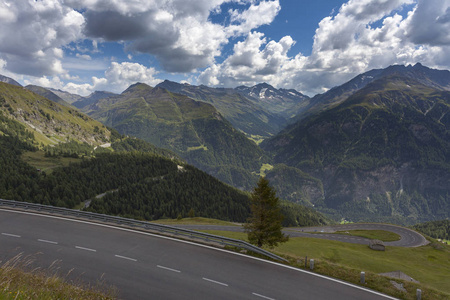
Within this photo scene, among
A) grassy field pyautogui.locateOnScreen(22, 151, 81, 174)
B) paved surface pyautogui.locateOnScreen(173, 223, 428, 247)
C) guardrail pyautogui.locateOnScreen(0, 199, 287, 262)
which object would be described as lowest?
paved surface pyautogui.locateOnScreen(173, 223, 428, 247)

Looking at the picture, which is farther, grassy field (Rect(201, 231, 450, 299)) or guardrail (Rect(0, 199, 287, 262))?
guardrail (Rect(0, 199, 287, 262))

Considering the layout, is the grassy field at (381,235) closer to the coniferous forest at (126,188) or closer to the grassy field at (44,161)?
the coniferous forest at (126,188)

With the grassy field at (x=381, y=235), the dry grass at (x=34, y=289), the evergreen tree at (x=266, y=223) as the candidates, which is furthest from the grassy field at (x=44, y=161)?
the grassy field at (x=381, y=235)

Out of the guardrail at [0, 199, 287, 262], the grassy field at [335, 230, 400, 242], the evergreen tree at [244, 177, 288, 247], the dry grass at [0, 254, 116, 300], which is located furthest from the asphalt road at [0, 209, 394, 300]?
the grassy field at [335, 230, 400, 242]

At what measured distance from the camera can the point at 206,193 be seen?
167 m

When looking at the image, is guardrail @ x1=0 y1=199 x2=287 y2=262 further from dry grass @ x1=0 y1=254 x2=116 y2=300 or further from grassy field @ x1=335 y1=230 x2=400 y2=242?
grassy field @ x1=335 y1=230 x2=400 y2=242

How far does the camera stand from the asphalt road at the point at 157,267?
597 inches

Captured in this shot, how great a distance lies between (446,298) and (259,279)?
525 inches

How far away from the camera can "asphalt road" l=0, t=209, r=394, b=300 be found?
49.8 ft

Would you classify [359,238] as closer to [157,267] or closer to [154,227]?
[154,227]

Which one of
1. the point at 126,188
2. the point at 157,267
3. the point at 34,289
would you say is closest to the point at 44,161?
the point at 126,188

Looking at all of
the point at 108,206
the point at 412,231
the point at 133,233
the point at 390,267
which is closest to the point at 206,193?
the point at 108,206

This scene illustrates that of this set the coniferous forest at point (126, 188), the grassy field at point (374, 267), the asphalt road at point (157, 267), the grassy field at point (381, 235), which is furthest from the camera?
the coniferous forest at point (126, 188)

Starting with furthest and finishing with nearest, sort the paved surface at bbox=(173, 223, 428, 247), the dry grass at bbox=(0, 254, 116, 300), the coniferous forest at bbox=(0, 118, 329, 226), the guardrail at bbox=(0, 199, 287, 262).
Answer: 1. the coniferous forest at bbox=(0, 118, 329, 226)
2. the paved surface at bbox=(173, 223, 428, 247)
3. the guardrail at bbox=(0, 199, 287, 262)
4. the dry grass at bbox=(0, 254, 116, 300)
